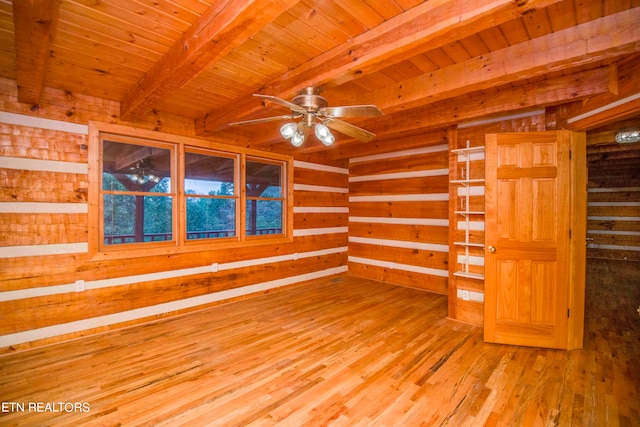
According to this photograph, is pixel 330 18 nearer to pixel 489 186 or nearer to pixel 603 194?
pixel 489 186

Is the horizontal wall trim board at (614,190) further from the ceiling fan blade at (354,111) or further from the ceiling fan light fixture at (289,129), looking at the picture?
the ceiling fan light fixture at (289,129)

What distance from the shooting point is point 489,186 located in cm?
321

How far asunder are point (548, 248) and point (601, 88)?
158 cm

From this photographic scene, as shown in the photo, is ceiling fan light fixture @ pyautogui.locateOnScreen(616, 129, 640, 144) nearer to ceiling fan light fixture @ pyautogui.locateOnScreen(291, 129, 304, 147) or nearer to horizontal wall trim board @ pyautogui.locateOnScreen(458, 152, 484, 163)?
horizontal wall trim board @ pyautogui.locateOnScreen(458, 152, 484, 163)

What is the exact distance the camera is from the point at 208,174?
429 centimetres

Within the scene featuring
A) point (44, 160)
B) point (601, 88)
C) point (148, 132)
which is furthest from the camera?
point (148, 132)

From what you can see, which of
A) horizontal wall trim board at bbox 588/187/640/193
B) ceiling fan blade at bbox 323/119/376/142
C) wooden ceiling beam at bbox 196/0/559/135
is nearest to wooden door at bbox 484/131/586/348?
ceiling fan blade at bbox 323/119/376/142

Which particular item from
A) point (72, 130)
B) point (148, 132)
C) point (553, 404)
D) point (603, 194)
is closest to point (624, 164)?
point (603, 194)

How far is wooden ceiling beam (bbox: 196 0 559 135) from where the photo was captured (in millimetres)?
1536

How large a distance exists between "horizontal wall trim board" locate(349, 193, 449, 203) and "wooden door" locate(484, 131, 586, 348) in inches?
65.6

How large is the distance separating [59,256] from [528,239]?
16.8 ft

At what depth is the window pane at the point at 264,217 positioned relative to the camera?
4820mm

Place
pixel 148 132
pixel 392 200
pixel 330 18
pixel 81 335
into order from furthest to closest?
pixel 392 200 → pixel 148 132 → pixel 81 335 → pixel 330 18

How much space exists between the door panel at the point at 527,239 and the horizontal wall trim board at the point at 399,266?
1.68 meters
